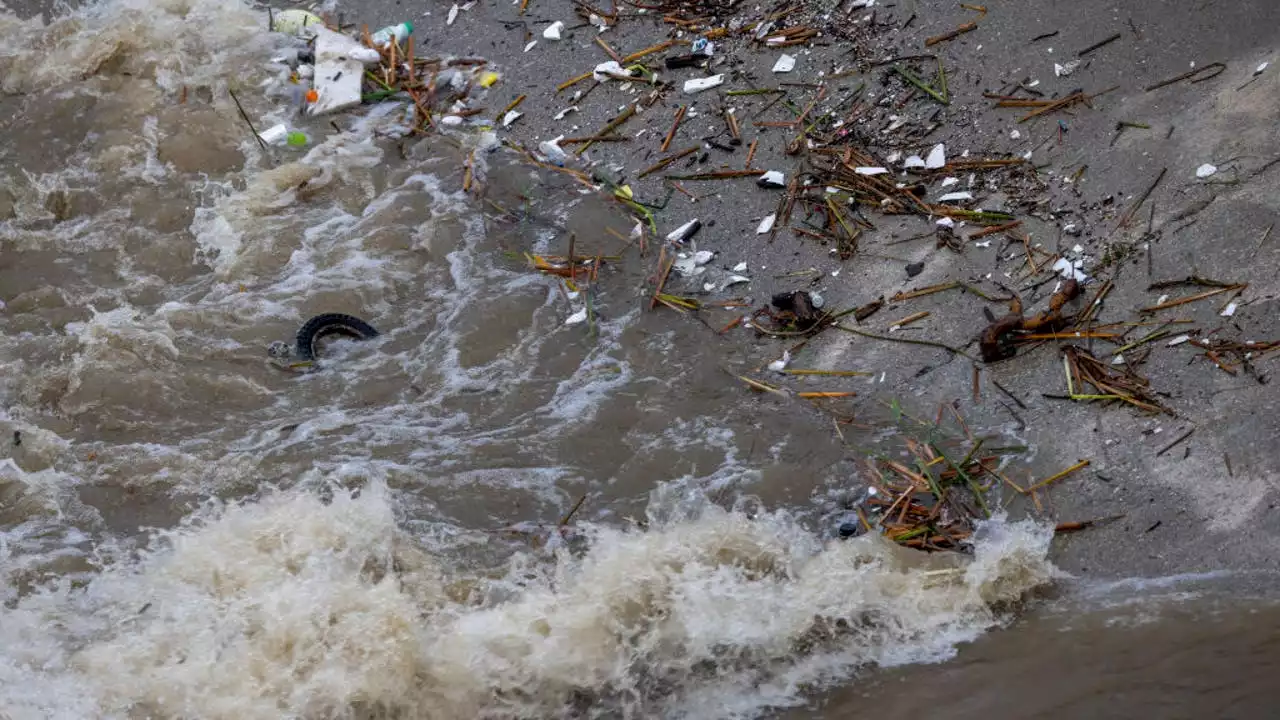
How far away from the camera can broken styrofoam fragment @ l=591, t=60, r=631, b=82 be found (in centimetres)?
505

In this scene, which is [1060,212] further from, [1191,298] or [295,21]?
[295,21]

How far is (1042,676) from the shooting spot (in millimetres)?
2502

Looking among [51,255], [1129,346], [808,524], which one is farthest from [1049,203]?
[51,255]

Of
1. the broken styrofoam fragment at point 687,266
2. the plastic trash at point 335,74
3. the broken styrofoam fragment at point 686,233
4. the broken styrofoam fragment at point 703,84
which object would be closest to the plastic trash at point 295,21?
the plastic trash at point 335,74

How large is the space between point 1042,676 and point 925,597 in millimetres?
445

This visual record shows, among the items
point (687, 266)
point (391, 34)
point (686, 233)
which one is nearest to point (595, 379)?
point (687, 266)

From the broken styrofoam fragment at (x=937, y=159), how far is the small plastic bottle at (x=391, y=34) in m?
3.02

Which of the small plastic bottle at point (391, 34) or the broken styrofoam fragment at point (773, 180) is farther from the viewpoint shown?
the small plastic bottle at point (391, 34)

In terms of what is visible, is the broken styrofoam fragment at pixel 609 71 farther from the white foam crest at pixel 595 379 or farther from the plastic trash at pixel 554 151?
the white foam crest at pixel 595 379

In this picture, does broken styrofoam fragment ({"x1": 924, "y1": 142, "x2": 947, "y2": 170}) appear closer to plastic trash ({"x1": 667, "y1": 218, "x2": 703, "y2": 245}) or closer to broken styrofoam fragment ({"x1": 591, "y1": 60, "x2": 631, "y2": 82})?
plastic trash ({"x1": 667, "y1": 218, "x2": 703, "y2": 245})

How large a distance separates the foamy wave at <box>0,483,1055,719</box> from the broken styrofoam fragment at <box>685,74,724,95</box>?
228cm

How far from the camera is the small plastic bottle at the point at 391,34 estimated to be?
578 centimetres

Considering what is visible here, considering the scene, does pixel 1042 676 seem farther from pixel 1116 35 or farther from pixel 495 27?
pixel 495 27

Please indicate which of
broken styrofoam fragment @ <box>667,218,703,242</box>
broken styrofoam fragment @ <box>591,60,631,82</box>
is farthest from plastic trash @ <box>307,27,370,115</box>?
broken styrofoam fragment @ <box>667,218,703,242</box>
